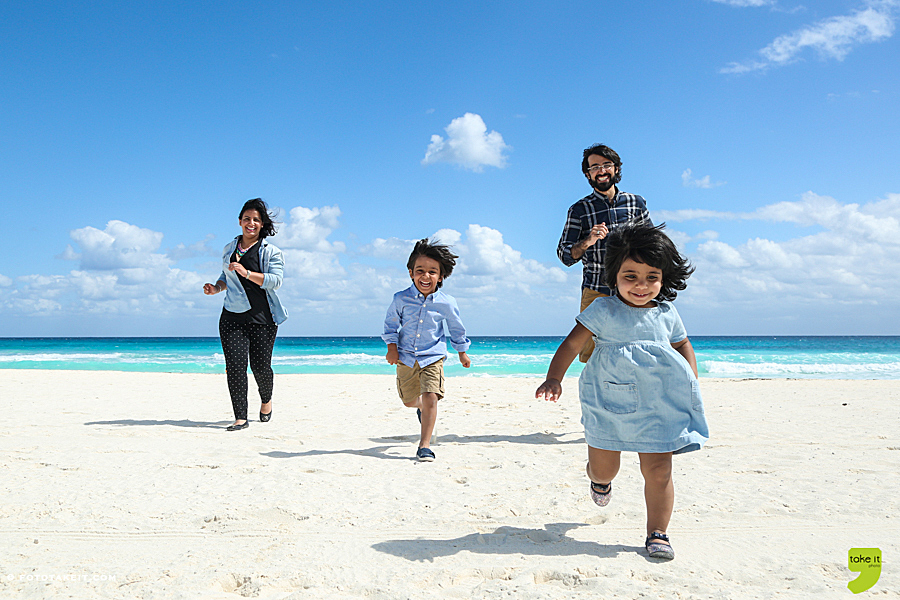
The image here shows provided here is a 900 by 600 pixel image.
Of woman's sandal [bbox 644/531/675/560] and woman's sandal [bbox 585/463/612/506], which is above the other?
woman's sandal [bbox 585/463/612/506]

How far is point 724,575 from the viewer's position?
7.14 ft

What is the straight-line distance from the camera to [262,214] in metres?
5.61

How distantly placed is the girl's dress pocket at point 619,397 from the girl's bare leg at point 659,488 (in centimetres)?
20

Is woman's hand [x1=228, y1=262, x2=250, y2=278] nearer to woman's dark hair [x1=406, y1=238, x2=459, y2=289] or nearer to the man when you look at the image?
→ woman's dark hair [x1=406, y1=238, x2=459, y2=289]

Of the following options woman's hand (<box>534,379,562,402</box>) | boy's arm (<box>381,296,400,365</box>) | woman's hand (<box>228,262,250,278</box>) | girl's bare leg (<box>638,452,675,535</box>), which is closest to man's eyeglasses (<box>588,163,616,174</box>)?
boy's arm (<box>381,296,400,365</box>)

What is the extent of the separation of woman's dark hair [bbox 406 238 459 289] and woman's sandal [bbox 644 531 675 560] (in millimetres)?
2498

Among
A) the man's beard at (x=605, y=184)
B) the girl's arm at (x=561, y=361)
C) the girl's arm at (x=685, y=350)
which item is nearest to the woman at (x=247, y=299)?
the man's beard at (x=605, y=184)

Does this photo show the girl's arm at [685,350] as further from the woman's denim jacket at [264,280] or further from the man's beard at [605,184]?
the woman's denim jacket at [264,280]

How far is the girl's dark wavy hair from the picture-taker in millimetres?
2414

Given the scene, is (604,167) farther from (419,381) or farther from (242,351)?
(242,351)

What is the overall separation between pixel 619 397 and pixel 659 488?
42 cm

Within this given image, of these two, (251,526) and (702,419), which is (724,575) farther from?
(251,526)
